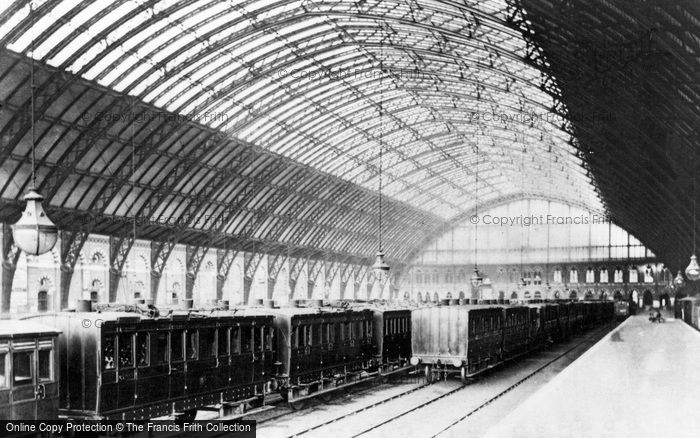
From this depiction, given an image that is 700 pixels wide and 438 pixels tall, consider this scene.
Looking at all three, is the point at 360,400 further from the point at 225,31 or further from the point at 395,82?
the point at 395,82

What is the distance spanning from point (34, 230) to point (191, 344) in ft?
18.0

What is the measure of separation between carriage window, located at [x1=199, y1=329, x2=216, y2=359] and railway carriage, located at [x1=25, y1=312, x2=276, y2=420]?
2 cm

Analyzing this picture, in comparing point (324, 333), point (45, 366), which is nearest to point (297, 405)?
point (324, 333)

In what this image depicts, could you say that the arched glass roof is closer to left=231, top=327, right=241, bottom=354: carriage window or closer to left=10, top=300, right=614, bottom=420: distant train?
left=10, top=300, right=614, bottom=420: distant train

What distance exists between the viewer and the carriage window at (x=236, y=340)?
19.0 meters

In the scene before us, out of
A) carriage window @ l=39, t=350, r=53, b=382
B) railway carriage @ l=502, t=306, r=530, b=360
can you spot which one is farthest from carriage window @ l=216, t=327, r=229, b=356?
railway carriage @ l=502, t=306, r=530, b=360

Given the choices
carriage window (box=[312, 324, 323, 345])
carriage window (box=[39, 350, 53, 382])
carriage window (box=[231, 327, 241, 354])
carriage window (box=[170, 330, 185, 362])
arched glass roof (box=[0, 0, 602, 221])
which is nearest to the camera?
carriage window (box=[39, 350, 53, 382])

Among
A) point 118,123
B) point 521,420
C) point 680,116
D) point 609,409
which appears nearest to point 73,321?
point 521,420

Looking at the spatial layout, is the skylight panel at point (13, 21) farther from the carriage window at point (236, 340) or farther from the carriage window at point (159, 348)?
the carriage window at point (159, 348)

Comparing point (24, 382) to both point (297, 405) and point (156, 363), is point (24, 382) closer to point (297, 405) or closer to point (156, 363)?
point (156, 363)

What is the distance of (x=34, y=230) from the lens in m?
12.9

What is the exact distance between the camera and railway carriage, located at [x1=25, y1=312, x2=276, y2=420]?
14297 millimetres

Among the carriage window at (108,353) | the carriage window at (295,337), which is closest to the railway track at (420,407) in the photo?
the carriage window at (295,337)

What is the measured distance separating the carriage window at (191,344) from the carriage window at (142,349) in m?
1.46
